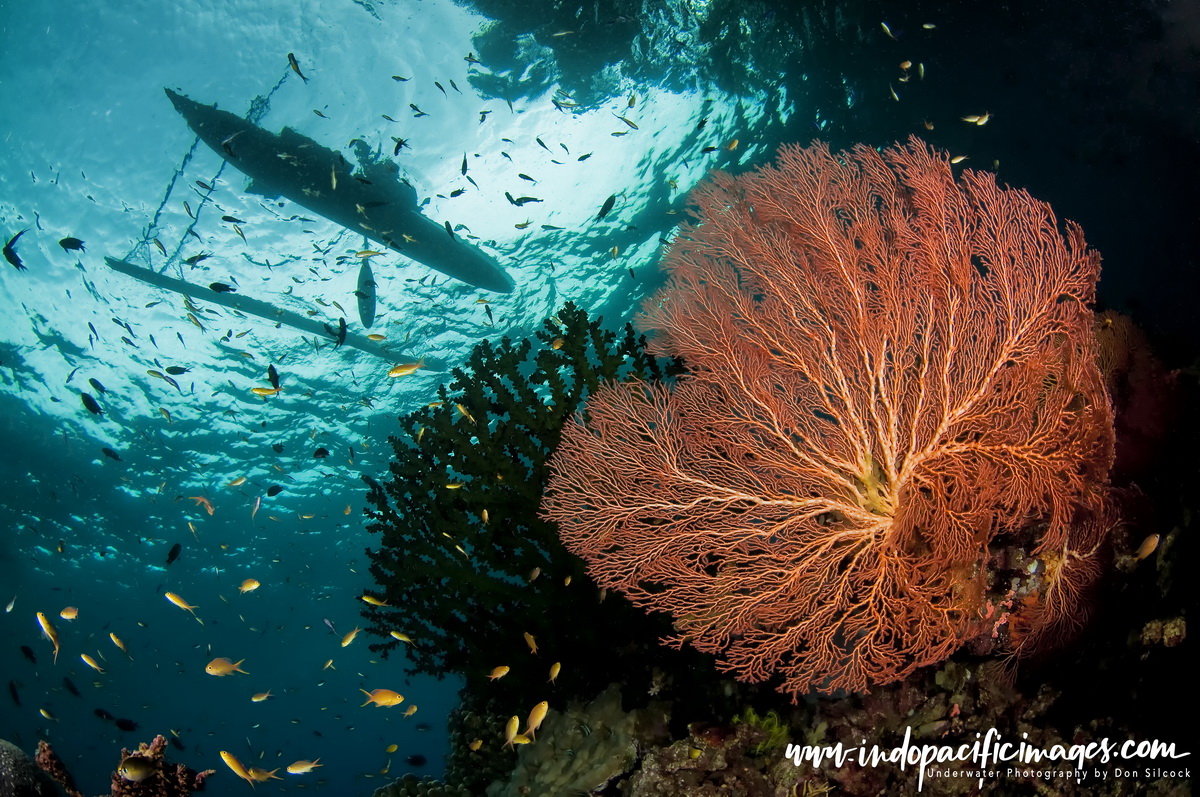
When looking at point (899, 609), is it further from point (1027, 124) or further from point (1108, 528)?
point (1027, 124)

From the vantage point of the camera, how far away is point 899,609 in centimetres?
308

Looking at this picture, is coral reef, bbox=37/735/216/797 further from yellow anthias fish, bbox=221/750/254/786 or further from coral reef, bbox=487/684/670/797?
coral reef, bbox=487/684/670/797

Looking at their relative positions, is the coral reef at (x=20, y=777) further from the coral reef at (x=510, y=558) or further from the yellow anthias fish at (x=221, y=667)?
the yellow anthias fish at (x=221, y=667)

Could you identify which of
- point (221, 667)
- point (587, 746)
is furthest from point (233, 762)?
point (587, 746)

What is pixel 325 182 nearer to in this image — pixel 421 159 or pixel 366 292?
pixel 366 292

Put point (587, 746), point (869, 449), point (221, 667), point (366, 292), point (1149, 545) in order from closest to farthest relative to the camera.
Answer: point (1149, 545) → point (869, 449) → point (587, 746) → point (221, 667) → point (366, 292)

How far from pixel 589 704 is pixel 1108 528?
171 inches

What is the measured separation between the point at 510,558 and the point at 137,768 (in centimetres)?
304

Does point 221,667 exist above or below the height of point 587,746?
below

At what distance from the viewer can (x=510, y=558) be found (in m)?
4.93

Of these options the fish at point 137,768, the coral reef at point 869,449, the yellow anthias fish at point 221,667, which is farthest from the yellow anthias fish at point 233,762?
the coral reef at point 869,449

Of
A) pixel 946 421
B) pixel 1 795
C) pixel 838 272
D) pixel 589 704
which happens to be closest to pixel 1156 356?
pixel 946 421

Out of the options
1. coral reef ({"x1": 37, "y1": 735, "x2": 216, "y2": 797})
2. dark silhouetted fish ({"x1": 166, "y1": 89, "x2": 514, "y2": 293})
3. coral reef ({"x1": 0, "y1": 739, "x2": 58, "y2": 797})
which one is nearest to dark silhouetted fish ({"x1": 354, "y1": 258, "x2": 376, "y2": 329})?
dark silhouetted fish ({"x1": 166, "y1": 89, "x2": 514, "y2": 293})

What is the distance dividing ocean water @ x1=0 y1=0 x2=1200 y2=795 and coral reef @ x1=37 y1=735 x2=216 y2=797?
4.92 metres
